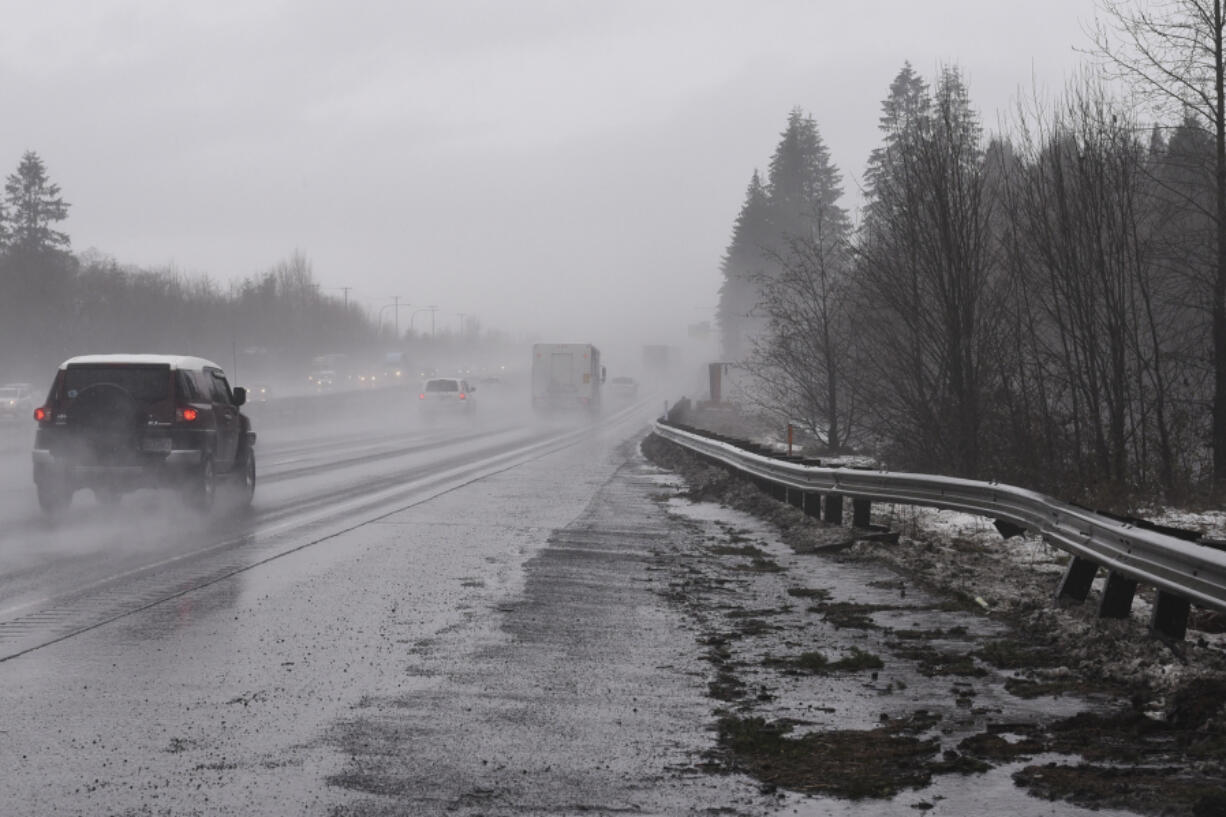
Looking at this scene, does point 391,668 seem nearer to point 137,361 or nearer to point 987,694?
point 987,694

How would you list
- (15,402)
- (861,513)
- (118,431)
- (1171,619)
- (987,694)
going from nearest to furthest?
(987,694)
(1171,619)
(861,513)
(118,431)
(15,402)

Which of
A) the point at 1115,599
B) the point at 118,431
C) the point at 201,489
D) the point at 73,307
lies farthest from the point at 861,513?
the point at 73,307

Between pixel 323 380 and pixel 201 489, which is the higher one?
pixel 323 380

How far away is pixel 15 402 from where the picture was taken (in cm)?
5650

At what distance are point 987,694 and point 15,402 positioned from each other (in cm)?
5599

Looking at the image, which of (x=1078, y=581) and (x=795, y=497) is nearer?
(x=1078, y=581)

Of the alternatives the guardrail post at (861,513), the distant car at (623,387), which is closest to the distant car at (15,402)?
the guardrail post at (861,513)

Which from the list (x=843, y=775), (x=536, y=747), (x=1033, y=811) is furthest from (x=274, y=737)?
(x=1033, y=811)

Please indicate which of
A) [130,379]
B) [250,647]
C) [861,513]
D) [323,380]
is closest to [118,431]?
[130,379]

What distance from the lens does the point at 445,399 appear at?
6475 centimetres

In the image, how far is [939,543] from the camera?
14.1m

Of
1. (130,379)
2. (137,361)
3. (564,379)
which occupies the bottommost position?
(130,379)

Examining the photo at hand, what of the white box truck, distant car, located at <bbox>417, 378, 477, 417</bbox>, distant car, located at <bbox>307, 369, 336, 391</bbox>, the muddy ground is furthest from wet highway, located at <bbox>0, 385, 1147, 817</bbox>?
distant car, located at <bbox>307, 369, 336, 391</bbox>

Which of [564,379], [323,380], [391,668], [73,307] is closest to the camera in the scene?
[391,668]
